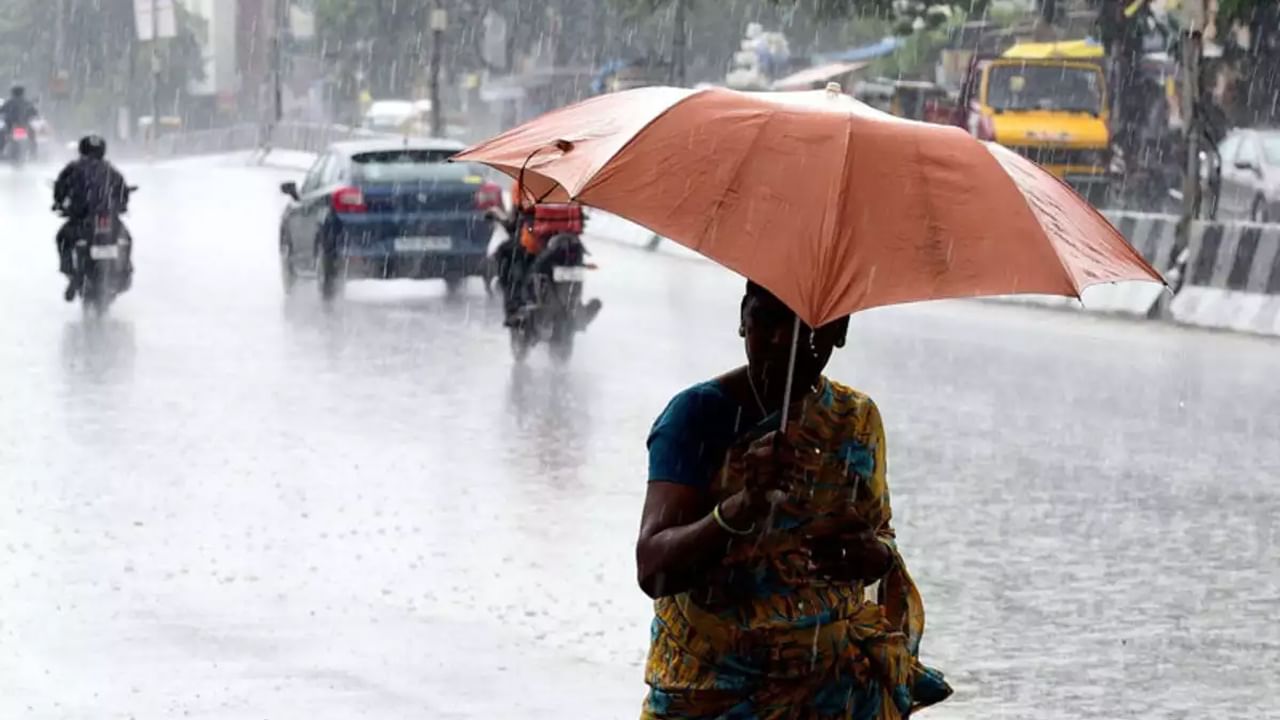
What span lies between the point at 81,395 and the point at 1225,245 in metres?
10.8

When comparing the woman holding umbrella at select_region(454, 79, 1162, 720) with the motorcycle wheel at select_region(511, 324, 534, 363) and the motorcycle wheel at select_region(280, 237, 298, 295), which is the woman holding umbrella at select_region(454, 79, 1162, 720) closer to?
the motorcycle wheel at select_region(511, 324, 534, 363)

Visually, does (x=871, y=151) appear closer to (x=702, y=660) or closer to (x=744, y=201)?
(x=744, y=201)

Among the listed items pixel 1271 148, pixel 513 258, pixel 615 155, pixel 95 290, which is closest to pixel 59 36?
pixel 1271 148

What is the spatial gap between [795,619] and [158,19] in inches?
3403

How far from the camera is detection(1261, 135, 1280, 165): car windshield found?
105 feet

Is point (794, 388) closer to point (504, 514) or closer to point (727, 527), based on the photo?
point (727, 527)

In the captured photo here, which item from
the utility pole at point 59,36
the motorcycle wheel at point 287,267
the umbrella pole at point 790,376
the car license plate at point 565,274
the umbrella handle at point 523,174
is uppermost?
the umbrella handle at point 523,174

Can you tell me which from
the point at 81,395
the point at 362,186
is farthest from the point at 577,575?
the point at 362,186

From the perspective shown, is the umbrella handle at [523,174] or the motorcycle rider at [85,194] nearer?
the umbrella handle at [523,174]

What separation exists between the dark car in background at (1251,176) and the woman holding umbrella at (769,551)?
93.0 ft

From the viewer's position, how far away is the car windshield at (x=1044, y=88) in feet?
125

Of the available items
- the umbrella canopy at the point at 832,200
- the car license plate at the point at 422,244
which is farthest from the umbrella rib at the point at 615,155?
the car license plate at the point at 422,244

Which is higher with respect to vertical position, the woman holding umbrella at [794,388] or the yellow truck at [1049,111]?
the woman holding umbrella at [794,388]

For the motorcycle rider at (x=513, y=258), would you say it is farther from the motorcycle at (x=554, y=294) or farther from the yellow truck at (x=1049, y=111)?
the yellow truck at (x=1049, y=111)
